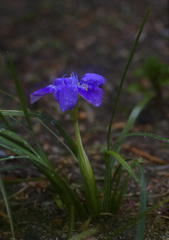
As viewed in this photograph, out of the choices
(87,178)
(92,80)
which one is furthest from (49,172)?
(92,80)

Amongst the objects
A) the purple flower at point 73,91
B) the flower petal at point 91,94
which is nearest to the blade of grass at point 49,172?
the purple flower at point 73,91

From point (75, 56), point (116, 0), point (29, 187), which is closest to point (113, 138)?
point (29, 187)

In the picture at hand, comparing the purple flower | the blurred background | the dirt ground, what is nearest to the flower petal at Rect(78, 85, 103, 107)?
the purple flower

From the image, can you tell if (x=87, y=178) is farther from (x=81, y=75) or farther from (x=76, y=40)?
(x=76, y=40)

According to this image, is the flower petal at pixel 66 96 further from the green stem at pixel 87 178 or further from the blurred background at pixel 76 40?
the blurred background at pixel 76 40

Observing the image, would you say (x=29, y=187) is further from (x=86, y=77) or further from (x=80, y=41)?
(x=80, y=41)

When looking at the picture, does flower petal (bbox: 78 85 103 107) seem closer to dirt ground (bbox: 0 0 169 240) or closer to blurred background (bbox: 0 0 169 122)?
dirt ground (bbox: 0 0 169 240)
